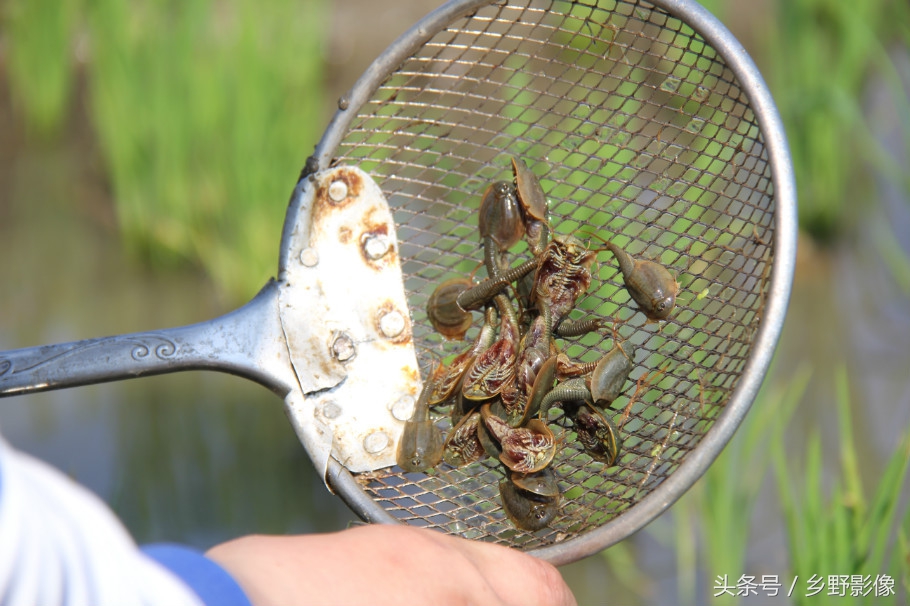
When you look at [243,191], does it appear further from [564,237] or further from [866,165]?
[866,165]

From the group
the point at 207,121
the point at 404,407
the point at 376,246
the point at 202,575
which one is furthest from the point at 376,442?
the point at 207,121

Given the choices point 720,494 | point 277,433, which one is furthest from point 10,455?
point 277,433

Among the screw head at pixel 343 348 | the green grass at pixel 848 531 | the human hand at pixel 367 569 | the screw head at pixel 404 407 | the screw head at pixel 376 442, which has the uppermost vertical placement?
the screw head at pixel 343 348

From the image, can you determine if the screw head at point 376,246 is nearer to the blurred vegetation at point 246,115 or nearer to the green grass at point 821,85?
the blurred vegetation at point 246,115

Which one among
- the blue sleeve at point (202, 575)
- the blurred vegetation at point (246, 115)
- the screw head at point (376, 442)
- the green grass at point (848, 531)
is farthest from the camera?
the blurred vegetation at point (246, 115)

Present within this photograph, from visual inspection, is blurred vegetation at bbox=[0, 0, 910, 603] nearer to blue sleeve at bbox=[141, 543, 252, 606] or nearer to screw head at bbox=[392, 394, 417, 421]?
screw head at bbox=[392, 394, 417, 421]

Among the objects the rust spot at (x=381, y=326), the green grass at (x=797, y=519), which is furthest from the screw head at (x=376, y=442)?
the green grass at (x=797, y=519)

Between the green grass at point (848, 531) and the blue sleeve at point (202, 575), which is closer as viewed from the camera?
the blue sleeve at point (202, 575)
